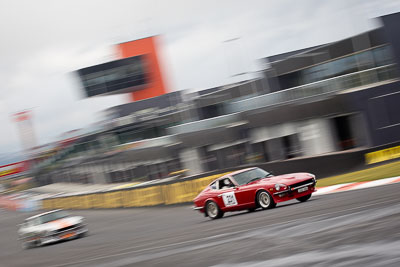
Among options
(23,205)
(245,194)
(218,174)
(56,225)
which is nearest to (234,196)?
(245,194)

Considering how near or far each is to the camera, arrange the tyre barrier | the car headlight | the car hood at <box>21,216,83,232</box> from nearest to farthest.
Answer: the car headlight
the car hood at <box>21,216,83,232</box>
the tyre barrier

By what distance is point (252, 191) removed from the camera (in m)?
16.4

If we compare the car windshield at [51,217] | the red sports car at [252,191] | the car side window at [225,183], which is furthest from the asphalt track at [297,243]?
the car windshield at [51,217]

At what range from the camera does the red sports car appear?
15664 mm

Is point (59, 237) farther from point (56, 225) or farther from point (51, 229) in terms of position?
point (56, 225)

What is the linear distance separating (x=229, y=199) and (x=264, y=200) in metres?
1.26

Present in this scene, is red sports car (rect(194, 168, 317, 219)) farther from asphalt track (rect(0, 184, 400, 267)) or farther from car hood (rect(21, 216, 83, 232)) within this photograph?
car hood (rect(21, 216, 83, 232))

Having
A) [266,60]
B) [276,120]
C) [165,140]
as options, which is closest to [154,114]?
[165,140]

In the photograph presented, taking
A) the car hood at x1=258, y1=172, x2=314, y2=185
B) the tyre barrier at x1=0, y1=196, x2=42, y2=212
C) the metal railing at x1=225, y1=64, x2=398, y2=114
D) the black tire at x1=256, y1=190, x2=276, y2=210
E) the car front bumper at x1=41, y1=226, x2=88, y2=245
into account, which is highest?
the metal railing at x1=225, y1=64, x2=398, y2=114

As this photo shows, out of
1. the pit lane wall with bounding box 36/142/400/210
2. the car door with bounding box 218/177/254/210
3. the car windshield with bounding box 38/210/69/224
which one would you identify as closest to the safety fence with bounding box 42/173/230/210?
the pit lane wall with bounding box 36/142/400/210

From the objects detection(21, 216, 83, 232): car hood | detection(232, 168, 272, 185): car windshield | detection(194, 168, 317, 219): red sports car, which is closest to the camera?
detection(194, 168, 317, 219): red sports car

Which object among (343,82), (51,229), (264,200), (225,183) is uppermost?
(343,82)

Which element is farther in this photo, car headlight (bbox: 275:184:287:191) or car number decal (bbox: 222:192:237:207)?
car number decal (bbox: 222:192:237:207)

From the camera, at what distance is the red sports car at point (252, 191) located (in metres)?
15.7
